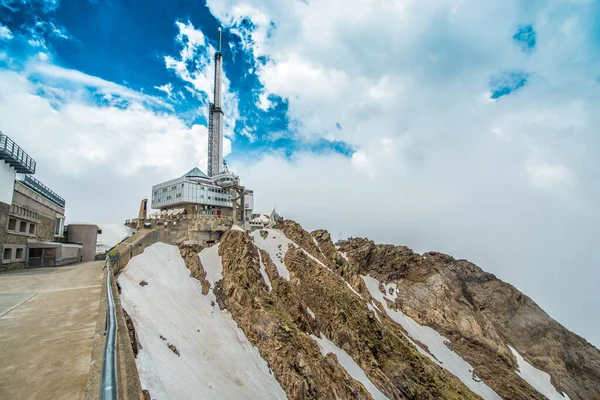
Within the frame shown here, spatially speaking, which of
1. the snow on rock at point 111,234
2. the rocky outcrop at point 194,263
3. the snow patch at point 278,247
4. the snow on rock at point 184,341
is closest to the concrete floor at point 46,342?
the snow on rock at point 184,341

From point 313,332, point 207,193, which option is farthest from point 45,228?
point 313,332

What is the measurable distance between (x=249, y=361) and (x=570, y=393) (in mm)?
54589

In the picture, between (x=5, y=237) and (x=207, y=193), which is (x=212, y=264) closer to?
(x=5, y=237)

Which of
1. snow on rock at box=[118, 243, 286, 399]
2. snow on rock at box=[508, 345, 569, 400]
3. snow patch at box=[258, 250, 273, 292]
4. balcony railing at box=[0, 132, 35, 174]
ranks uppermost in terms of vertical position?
balcony railing at box=[0, 132, 35, 174]

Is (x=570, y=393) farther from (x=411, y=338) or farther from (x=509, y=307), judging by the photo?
(x=411, y=338)

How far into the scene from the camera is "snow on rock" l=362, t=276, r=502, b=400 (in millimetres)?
38250

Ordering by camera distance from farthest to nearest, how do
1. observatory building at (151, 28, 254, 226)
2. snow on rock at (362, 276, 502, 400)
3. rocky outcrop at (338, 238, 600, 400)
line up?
observatory building at (151, 28, 254, 226) < rocky outcrop at (338, 238, 600, 400) < snow on rock at (362, 276, 502, 400)

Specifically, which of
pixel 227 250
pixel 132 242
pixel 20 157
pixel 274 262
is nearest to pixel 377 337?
pixel 274 262

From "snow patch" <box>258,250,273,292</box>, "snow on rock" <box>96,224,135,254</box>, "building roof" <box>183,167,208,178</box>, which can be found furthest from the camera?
"building roof" <box>183,167,208,178</box>

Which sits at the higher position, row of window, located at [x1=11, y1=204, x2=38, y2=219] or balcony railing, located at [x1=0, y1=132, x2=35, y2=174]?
balcony railing, located at [x1=0, y1=132, x2=35, y2=174]

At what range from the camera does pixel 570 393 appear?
146 ft

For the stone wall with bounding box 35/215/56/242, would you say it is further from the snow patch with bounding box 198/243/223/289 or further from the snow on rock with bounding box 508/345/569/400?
the snow on rock with bounding box 508/345/569/400

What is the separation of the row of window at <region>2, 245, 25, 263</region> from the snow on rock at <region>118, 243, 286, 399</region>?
9.00 meters

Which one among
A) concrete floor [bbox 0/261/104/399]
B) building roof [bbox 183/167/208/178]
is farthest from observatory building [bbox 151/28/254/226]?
concrete floor [bbox 0/261/104/399]
